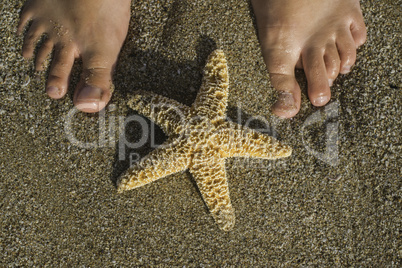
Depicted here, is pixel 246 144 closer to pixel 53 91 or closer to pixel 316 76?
pixel 316 76

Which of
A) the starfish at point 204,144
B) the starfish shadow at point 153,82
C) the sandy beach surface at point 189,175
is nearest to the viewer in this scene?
the starfish at point 204,144

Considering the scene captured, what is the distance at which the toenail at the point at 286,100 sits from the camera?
314 centimetres

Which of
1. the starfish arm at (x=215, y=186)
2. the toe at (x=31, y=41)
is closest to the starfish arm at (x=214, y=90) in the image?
the starfish arm at (x=215, y=186)

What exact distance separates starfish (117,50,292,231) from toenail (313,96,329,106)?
59 centimetres

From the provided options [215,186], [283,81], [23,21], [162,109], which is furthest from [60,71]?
[283,81]

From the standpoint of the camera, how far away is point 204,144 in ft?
8.85

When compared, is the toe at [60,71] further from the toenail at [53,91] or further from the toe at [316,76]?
the toe at [316,76]

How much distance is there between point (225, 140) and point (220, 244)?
0.94 m

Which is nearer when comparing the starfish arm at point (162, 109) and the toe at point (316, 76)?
the starfish arm at point (162, 109)

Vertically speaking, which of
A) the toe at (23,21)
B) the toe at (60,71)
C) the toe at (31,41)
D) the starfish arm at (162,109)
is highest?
→ the toe at (23,21)

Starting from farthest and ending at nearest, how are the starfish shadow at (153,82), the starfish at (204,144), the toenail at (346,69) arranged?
the toenail at (346,69) → the starfish shadow at (153,82) → the starfish at (204,144)

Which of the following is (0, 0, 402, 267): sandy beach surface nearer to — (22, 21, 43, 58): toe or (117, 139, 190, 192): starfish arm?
(22, 21, 43, 58): toe

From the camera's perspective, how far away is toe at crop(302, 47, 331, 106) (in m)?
3.17

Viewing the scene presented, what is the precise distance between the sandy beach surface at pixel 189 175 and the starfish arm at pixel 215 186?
0.49ft
